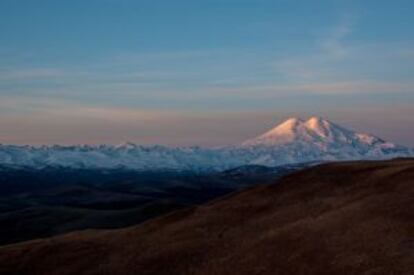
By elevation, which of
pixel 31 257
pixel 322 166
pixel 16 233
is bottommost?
→ pixel 16 233

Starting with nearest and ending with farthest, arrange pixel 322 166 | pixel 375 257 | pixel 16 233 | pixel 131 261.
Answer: pixel 375 257 → pixel 131 261 → pixel 322 166 → pixel 16 233

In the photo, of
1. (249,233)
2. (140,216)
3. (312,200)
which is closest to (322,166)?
(312,200)

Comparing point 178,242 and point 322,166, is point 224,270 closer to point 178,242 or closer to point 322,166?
point 178,242

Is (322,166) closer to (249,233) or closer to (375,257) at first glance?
(249,233)

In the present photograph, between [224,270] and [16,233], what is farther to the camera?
[16,233]

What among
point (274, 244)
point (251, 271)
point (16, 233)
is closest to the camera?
point (251, 271)

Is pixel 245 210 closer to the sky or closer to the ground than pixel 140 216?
closer to the sky

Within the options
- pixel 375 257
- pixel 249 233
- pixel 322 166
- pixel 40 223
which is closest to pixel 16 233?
pixel 40 223
